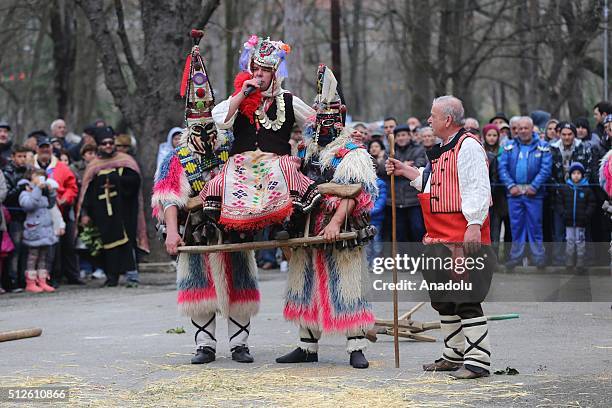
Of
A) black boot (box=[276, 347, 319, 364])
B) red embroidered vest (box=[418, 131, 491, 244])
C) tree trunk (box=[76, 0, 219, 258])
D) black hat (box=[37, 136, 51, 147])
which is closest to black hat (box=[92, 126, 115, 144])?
black hat (box=[37, 136, 51, 147])

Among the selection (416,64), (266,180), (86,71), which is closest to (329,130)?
(266,180)

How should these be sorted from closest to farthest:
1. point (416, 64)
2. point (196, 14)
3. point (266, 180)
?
point (266, 180) < point (196, 14) < point (416, 64)

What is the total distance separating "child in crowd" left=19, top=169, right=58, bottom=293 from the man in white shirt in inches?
315

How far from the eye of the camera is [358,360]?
28.7 feet

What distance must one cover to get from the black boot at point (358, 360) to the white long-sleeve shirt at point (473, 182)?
4.60ft

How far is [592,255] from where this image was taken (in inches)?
633

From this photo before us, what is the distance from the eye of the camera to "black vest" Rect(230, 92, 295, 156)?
8.95 m

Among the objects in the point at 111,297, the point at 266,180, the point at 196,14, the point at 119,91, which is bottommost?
the point at 111,297

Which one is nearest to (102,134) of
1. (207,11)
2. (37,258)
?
(37,258)

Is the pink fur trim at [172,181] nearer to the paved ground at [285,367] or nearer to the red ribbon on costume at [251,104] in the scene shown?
the red ribbon on costume at [251,104]

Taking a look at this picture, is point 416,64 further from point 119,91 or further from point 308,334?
point 308,334

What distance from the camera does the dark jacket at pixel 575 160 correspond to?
16.2m

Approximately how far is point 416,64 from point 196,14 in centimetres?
1292

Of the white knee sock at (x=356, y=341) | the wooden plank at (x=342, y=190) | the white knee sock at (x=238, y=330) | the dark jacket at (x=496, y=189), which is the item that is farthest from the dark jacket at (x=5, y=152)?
the white knee sock at (x=356, y=341)
